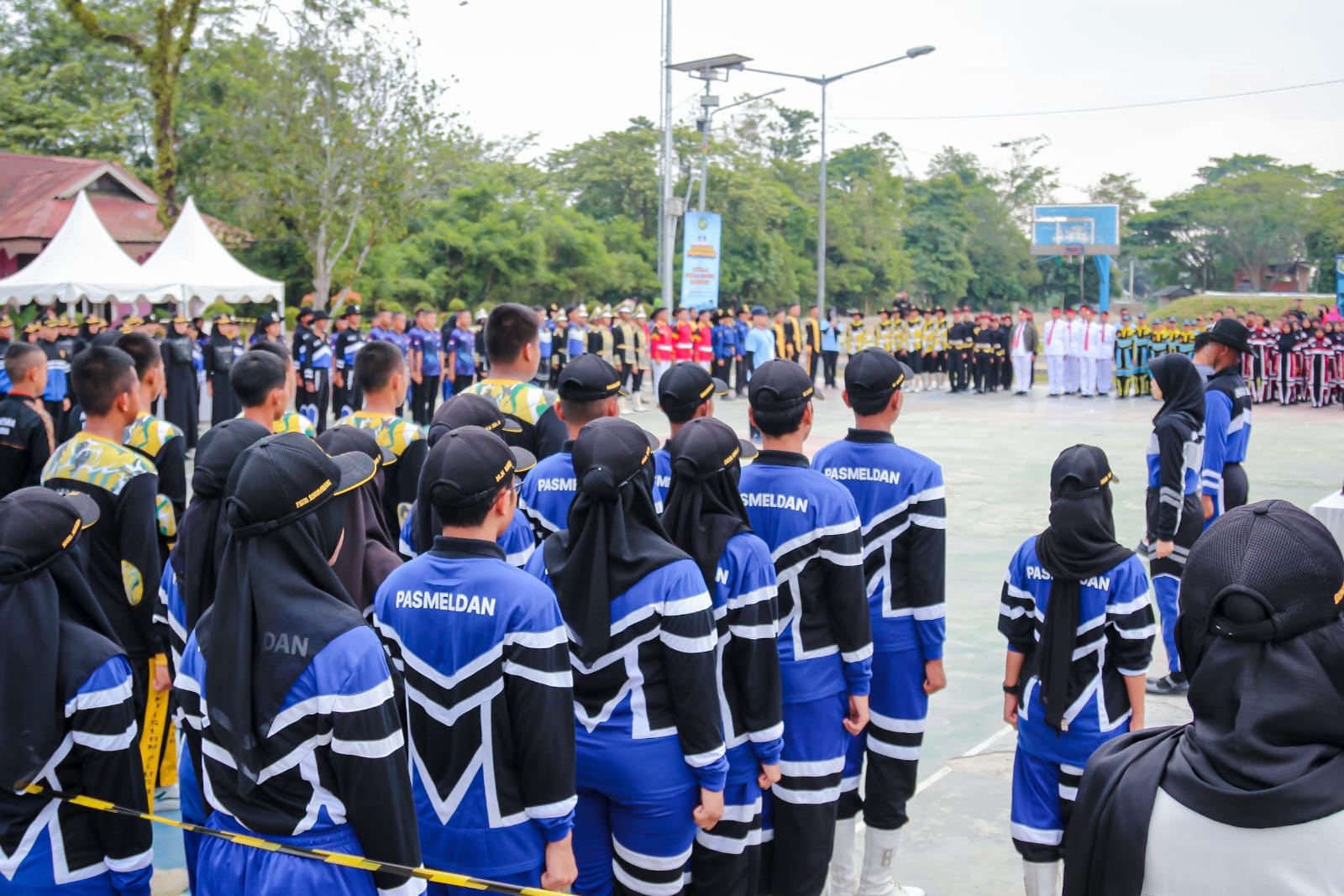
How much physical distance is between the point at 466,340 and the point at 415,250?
1861 centimetres

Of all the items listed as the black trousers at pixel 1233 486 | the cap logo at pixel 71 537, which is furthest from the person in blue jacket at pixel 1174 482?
the cap logo at pixel 71 537

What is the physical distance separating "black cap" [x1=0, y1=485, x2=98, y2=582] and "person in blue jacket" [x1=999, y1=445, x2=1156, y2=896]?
290 cm

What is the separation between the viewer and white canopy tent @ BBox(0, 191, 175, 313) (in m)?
18.1

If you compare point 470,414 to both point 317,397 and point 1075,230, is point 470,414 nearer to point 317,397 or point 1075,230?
point 317,397

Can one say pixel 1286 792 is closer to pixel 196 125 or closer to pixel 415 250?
pixel 196 125

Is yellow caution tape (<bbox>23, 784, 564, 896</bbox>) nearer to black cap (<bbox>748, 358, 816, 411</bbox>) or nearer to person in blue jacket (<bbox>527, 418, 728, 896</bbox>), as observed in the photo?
person in blue jacket (<bbox>527, 418, 728, 896</bbox>)

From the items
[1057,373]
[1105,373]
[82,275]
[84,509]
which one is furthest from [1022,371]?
[84,509]

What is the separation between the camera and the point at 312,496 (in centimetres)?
248

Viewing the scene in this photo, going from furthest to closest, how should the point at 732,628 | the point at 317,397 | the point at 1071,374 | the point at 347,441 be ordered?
the point at 1071,374 < the point at 317,397 < the point at 347,441 < the point at 732,628

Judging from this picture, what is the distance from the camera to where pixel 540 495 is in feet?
13.8

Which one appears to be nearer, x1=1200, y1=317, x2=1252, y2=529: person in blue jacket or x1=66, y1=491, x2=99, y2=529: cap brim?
x1=66, y1=491, x2=99, y2=529: cap brim

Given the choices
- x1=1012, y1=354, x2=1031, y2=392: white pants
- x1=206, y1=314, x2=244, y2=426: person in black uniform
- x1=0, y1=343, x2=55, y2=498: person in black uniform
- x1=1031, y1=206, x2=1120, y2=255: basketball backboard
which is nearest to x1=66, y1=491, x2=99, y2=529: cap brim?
x1=0, y1=343, x2=55, y2=498: person in black uniform

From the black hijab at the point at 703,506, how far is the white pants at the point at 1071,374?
73.8ft

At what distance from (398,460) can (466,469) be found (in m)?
2.34
